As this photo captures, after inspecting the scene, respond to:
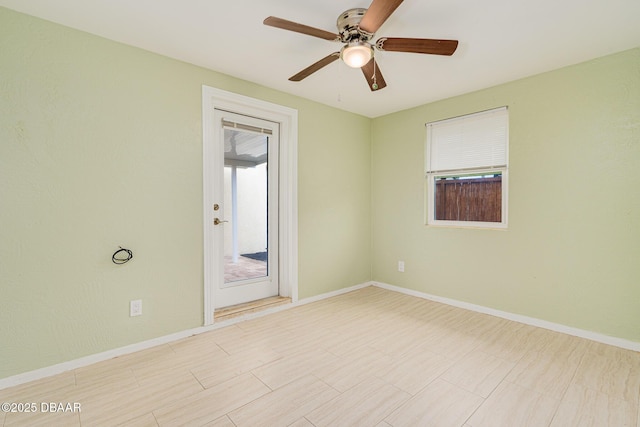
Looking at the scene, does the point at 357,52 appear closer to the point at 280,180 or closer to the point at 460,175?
the point at 280,180

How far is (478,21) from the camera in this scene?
1952mm

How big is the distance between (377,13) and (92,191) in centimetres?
227

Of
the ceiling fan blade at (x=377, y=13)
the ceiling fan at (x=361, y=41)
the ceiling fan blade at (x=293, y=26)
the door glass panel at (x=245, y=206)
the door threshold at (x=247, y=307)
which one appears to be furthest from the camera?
the door glass panel at (x=245, y=206)

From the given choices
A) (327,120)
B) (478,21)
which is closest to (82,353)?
(327,120)

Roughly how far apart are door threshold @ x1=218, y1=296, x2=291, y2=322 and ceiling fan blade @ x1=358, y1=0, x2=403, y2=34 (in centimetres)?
264

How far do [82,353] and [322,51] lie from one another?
2.94 m

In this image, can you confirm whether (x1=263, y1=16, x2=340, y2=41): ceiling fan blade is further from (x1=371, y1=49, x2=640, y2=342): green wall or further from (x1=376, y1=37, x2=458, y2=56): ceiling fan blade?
(x1=371, y1=49, x2=640, y2=342): green wall

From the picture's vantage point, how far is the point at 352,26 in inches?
71.5

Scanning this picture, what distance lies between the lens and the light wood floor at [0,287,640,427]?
1.60 metres

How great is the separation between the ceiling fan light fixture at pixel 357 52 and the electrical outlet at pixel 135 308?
7.95 ft

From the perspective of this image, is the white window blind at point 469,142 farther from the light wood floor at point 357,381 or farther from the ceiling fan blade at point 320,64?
the ceiling fan blade at point 320,64

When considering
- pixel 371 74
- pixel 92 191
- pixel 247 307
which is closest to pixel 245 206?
pixel 247 307

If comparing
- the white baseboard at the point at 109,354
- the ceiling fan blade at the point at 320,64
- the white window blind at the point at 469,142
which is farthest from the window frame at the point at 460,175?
the white baseboard at the point at 109,354

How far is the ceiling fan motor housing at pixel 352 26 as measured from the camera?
1.79 m
